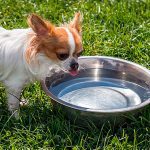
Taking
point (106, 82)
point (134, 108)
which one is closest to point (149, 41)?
point (106, 82)

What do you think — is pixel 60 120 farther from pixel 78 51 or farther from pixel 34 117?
pixel 78 51

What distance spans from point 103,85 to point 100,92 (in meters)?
0.14

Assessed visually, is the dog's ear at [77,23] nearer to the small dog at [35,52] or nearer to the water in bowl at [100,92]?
the small dog at [35,52]

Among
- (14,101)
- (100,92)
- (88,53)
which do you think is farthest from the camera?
(88,53)

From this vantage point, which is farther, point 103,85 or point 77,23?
point 103,85

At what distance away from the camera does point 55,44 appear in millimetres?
3582

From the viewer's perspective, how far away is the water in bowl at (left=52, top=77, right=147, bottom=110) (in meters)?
4.14

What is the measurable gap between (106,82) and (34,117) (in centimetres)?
87

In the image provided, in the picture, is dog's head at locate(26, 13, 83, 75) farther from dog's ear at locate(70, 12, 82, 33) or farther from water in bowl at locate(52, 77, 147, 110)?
water in bowl at locate(52, 77, 147, 110)

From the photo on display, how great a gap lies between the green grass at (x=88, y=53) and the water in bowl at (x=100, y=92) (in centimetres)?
23

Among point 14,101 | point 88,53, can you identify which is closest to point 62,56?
point 14,101

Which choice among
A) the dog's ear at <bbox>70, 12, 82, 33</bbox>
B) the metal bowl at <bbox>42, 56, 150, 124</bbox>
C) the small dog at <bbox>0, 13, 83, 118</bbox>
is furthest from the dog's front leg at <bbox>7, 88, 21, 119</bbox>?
the dog's ear at <bbox>70, 12, 82, 33</bbox>

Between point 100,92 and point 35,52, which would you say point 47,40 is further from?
point 100,92

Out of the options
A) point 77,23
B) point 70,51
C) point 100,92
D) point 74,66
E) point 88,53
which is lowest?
point 100,92
